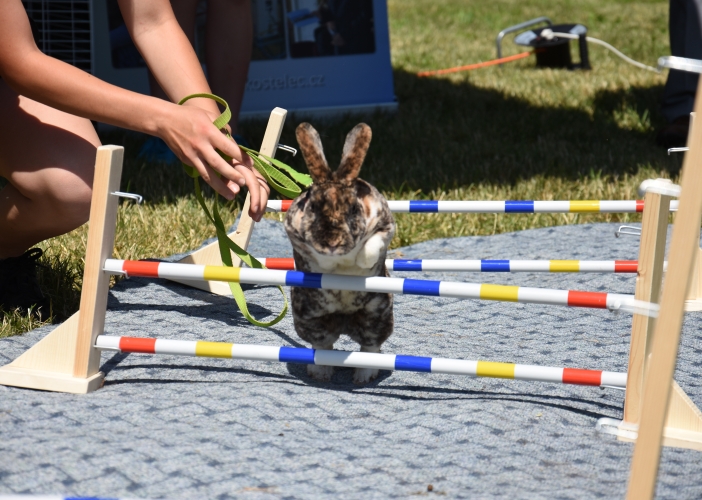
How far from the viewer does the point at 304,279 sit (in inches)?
49.0

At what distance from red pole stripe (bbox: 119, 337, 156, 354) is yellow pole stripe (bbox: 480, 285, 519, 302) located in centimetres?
57

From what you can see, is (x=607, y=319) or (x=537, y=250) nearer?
(x=607, y=319)

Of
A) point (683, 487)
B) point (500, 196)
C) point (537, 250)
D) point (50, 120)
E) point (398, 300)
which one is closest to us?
point (683, 487)

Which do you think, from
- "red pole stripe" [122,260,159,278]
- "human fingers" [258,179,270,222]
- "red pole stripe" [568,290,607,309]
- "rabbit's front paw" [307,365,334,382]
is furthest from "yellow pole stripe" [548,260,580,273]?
"red pole stripe" [122,260,159,278]

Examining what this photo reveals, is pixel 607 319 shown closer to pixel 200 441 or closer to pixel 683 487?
pixel 683 487

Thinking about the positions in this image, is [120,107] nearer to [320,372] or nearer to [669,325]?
[320,372]

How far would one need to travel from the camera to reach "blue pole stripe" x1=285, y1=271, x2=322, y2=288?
124cm

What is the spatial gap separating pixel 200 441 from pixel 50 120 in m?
0.84

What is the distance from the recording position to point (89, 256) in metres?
1.37

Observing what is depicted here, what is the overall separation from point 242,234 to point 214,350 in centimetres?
74

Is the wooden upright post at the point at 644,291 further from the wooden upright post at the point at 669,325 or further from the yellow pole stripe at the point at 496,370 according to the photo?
the wooden upright post at the point at 669,325

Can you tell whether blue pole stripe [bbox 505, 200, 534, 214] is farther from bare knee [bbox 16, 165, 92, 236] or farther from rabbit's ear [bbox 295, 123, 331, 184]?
bare knee [bbox 16, 165, 92, 236]

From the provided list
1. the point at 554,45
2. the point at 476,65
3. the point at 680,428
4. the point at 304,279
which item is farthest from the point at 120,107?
the point at 554,45

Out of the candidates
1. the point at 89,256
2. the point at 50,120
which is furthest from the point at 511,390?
the point at 50,120
